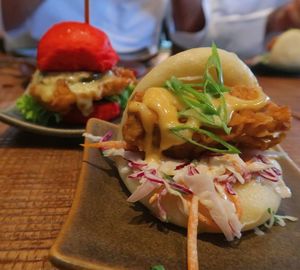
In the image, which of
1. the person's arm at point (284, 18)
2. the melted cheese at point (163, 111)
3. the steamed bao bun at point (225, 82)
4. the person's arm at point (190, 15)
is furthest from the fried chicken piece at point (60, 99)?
the person's arm at point (190, 15)

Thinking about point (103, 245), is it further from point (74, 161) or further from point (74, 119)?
point (74, 119)

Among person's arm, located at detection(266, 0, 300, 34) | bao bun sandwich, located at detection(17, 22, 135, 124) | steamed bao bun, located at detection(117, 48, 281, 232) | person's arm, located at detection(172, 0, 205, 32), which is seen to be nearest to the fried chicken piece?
bao bun sandwich, located at detection(17, 22, 135, 124)

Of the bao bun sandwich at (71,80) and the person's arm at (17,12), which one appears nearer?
the bao bun sandwich at (71,80)

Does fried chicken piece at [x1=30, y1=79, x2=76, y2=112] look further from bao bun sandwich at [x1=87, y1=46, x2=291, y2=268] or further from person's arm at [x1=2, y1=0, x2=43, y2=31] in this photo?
person's arm at [x1=2, y1=0, x2=43, y2=31]

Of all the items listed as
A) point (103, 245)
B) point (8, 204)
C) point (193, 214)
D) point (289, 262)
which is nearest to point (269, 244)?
point (289, 262)

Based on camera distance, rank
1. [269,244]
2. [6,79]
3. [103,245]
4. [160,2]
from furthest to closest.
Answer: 1. [160,2]
2. [6,79]
3. [269,244]
4. [103,245]

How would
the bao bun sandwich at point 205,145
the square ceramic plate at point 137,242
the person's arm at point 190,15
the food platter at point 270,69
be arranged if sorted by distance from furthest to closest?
1. the person's arm at point 190,15
2. the food platter at point 270,69
3. the bao bun sandwich at point 205,145
4. the square ceramic plate at point 137,242

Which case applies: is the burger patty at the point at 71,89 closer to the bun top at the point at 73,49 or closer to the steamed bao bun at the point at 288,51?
the bun top at the point at 73,49
